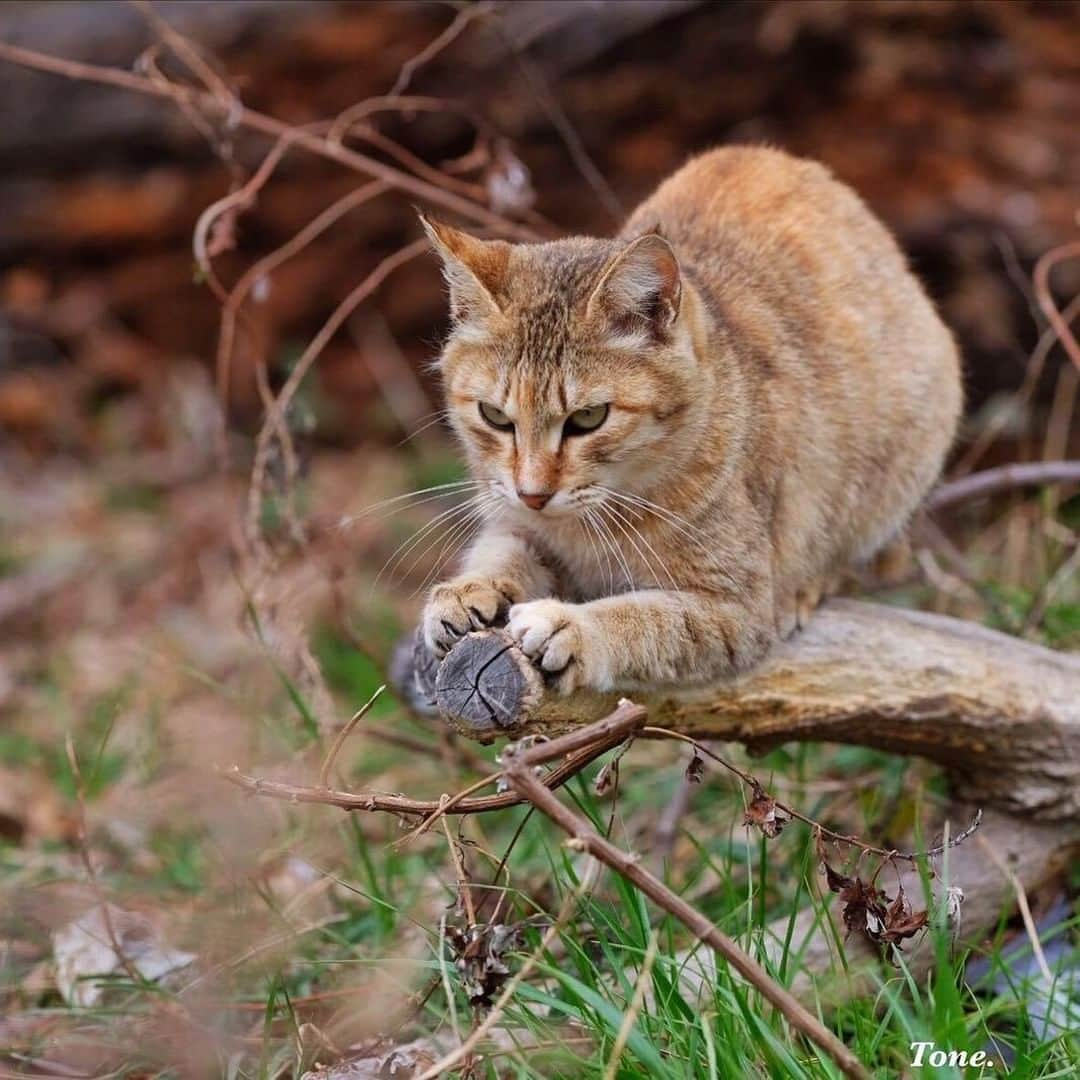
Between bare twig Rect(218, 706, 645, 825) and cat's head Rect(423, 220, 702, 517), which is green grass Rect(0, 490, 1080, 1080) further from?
cat's head Rect(423, 220, 702, 517)

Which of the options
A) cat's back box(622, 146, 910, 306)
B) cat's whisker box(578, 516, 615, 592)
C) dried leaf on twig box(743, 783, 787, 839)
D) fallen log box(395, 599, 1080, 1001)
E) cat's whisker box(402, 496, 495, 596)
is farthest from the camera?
cat's back box(622, 146, 910, 306)

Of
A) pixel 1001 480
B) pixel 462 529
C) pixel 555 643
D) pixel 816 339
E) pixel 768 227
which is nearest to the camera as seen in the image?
pixel 555 643

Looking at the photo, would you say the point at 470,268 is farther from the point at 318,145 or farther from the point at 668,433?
the point at 318,145

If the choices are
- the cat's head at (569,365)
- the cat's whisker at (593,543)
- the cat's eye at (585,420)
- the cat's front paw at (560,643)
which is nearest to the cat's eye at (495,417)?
the cat's head at (569,365)

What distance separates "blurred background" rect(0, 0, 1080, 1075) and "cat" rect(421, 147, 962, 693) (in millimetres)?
854

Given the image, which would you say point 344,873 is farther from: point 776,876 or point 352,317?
point 352,317

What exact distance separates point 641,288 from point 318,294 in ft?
15.1

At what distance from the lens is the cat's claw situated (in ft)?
9.37

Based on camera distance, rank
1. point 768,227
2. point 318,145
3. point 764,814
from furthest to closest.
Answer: point 318,145 → point 768,227 → point 764,814

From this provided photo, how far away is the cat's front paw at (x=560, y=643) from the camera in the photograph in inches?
112

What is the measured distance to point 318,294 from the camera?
750 cm

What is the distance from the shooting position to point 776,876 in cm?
385

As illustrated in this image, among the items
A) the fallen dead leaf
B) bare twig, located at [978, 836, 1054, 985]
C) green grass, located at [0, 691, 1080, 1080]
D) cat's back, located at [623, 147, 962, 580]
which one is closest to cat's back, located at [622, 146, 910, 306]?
cat's back, located at [623, 147, 962, 580]

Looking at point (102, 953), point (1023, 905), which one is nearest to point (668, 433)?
point (1023, 905)
